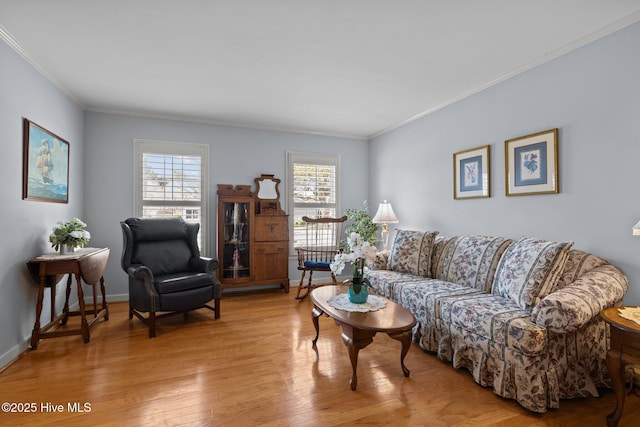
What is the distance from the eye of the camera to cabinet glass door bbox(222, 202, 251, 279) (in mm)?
4285

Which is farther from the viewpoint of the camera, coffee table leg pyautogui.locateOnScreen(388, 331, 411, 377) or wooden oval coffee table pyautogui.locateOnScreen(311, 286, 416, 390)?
coffee table leg pyautogui.locateOnScreen(388, 331, 411, 377)

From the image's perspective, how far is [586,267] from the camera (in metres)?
2.28

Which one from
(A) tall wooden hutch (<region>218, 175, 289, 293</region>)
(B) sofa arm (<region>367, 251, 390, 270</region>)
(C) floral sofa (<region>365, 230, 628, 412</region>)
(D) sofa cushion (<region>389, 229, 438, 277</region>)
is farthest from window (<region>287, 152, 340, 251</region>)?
(C) floral sofa (<region>365, 230, 628, 412</region>)

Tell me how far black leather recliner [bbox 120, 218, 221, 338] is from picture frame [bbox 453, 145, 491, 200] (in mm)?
2840

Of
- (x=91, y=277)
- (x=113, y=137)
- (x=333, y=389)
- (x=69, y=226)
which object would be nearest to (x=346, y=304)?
(x=333, y=389)

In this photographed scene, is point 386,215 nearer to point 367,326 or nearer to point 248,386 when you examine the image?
point 367,326

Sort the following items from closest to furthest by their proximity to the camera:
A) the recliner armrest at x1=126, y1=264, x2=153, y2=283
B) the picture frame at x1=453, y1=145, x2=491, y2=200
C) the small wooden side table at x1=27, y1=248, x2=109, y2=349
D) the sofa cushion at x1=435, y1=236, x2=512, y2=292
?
the small wooden side table at x1=27, y1=248, x2=109, y2=349 → the sofa cushion at x1=435, y1=236, x2=512, y2=292 → the recliner armrest at x1=126, y1=264, x2=153, y2=283 → the picture frame at x1=453, y1=145, x2=491, y2=200

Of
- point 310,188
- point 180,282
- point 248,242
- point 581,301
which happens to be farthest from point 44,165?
point 581,301

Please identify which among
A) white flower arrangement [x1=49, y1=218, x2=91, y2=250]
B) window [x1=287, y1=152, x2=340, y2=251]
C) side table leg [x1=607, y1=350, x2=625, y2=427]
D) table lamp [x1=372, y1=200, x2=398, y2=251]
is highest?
window [x1=287, y1=152, x2=340, y2=251]

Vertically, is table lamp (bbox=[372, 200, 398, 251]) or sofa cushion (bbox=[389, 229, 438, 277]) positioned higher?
table lamp (bbox=[372, 200, 398, 251])

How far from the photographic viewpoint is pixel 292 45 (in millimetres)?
2492

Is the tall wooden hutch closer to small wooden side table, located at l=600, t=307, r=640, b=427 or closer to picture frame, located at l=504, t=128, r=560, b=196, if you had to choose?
picture frame, located at l=504, t=128, r=560, b=196

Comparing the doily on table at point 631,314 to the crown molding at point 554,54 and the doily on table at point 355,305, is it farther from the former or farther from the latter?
the crown molding at point 554,54

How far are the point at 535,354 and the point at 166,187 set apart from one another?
13.9 feet
